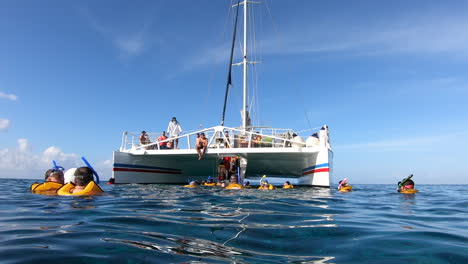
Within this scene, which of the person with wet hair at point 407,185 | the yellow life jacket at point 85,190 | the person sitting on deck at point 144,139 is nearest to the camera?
the yellow life jacket at point 85,190

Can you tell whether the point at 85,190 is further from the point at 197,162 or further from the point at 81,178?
the point at 197,162

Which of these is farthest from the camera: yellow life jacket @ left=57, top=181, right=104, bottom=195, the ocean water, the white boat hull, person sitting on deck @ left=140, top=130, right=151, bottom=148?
person sitting on deck @ left=140, top=130, right=151, bottom=148

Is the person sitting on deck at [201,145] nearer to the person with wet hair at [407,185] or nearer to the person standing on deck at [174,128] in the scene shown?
the person standing on deck at [174,128]

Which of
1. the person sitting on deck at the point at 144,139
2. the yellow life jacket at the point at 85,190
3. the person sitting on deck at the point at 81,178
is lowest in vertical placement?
the yellow life jacket at the point at 85,190

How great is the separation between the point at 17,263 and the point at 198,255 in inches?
48.0

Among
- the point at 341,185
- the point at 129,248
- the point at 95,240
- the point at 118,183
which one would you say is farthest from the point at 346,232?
the point at 118,183

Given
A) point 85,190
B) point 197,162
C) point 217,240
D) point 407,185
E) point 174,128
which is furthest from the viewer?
point 197,162

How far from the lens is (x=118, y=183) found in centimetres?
1552

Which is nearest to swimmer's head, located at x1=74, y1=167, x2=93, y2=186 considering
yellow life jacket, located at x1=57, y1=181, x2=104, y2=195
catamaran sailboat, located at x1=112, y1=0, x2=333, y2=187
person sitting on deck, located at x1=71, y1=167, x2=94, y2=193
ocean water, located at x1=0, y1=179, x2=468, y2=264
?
person sitting on deck, located at x1=71, y1=167, x2=94, y2=193

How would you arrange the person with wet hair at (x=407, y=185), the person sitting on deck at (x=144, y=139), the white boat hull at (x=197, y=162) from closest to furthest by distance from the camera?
the person with wet hair at (x=407, y=185) < the white boat hull at (x=197, y=162) < the person sitting on deck at (x=144, y=139)

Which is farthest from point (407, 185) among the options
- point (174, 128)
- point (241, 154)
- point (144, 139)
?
point (144, 139)

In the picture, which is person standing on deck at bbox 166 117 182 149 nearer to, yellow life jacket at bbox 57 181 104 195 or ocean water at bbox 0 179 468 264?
yellow life jacket at bbox 57 181 104 195

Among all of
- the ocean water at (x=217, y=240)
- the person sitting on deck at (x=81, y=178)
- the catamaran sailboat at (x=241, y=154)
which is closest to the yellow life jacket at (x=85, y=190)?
the person sitting on deck at (x=81, y=178)

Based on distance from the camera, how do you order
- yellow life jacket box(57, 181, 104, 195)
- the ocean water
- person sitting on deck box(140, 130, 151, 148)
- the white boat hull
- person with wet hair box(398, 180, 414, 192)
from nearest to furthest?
the ocean water < yellow life jacket box(57, 181, 104, 195) < person with wet hair box(398, 180, 414, 192) < the white boat hull < person sitting on deck box(140, 130, 151, 148)
